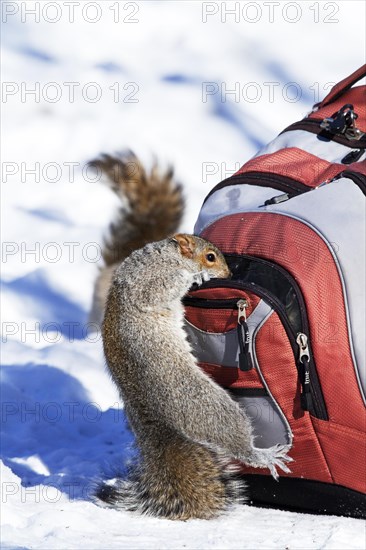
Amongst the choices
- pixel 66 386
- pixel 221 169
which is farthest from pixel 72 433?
pixel 221 169

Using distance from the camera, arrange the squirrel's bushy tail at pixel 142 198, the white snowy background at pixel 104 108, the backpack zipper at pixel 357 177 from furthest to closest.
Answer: the white snowy background at pixel 104 108
the squirrel's bushy tail at pixel 142 198
the backpack zipper at pixel 357 177

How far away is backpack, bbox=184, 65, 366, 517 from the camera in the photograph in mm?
1949

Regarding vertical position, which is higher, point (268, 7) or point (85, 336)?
point (268, 7)

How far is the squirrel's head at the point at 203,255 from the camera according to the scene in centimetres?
214

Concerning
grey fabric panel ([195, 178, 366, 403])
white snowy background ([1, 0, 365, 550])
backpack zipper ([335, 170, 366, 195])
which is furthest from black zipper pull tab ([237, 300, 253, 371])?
white snowy background ([1, 0, 365, 550])

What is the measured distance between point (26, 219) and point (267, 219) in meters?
3.77

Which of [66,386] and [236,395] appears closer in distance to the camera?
[236,395]

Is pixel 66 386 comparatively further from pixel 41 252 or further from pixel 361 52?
pixel 361 52

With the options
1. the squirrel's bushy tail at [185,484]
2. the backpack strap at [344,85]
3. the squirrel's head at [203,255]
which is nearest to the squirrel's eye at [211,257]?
the squirrel's head at [203,255]

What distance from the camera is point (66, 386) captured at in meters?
3.28

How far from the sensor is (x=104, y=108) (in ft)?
22.7

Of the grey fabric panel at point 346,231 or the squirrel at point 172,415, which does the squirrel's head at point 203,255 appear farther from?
the grey fabric panel at point 346,231

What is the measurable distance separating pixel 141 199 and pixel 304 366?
2.00 m

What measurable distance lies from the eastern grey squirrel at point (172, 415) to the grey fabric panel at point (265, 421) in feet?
0.07
